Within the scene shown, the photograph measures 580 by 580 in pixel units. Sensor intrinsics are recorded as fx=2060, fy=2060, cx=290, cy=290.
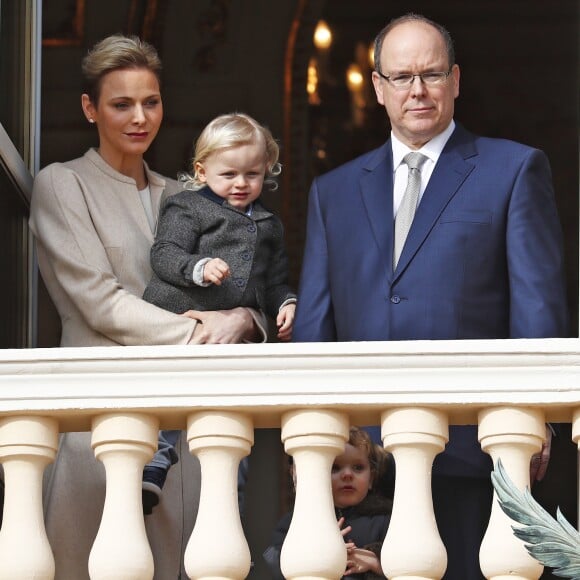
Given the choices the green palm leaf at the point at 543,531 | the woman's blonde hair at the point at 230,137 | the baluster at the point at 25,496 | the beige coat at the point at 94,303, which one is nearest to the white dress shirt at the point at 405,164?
the woman's blonde hair at the point at 230,137

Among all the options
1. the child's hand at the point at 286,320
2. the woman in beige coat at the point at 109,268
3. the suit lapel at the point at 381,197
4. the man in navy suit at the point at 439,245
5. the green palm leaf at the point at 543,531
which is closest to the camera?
the green palm leaf at the point at 543,531

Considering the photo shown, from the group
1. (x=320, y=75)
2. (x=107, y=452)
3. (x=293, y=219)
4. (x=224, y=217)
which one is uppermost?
(x=320, y=75)

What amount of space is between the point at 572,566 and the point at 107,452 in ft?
3.39

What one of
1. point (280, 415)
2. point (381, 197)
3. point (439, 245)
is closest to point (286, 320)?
point (381, 197)

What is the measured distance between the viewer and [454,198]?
484 centimetres

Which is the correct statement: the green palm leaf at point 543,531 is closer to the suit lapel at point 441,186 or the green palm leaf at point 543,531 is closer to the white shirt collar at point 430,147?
the suit lapel at point 441,186

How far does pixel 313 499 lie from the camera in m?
4.12

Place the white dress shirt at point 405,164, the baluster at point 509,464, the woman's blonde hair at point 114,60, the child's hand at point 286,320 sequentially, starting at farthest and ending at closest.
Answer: the woman's blonde hair at point 114,60, the child's hand at point 286,320, the white dress shirt at point 405,164, the baluster at point 509,464

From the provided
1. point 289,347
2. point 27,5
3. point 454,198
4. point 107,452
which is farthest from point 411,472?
point 27,5

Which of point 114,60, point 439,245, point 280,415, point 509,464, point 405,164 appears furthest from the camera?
point 114,60

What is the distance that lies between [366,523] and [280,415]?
594 millimetres

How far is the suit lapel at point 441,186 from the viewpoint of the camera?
15.7 feet

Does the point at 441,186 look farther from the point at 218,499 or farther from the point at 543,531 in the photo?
the point at 543,531

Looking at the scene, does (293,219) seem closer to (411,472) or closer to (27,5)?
(27,5)
